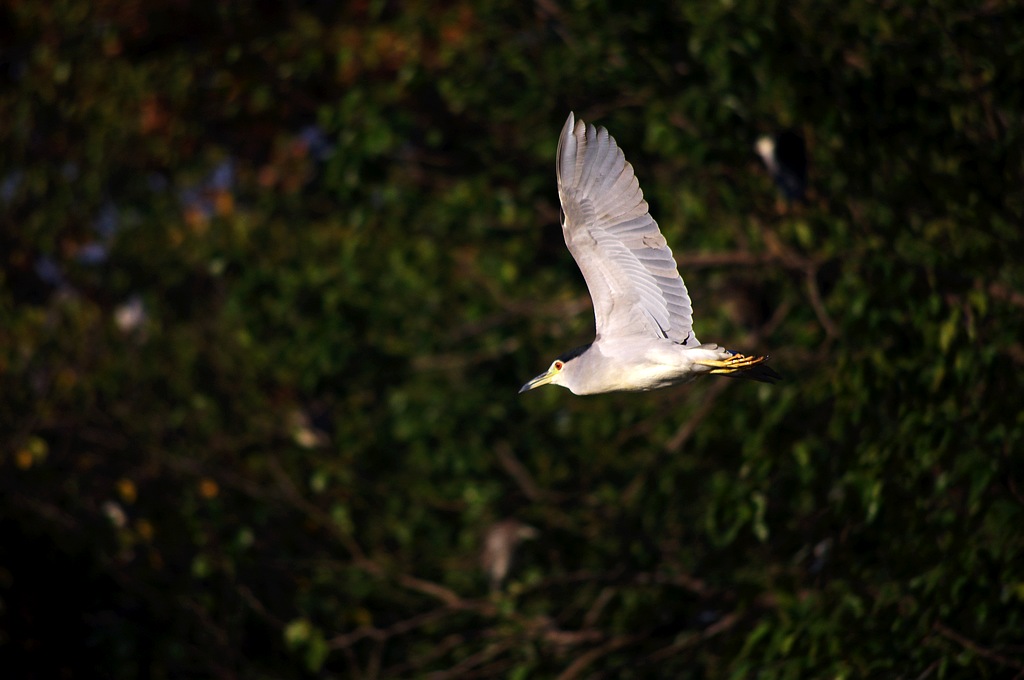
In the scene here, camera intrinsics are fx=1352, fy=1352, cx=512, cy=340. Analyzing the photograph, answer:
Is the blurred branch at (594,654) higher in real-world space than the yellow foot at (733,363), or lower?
lower

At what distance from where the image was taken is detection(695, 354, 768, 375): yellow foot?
→ 3875 mm

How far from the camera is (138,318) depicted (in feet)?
32.9

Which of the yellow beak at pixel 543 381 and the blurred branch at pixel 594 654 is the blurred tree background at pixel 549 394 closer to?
the blurred branch at pixel 594 654

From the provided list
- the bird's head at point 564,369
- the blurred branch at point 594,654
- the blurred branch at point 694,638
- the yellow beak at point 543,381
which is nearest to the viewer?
the bird's head at point 564,369

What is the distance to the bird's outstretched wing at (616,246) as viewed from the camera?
4062 millimetres

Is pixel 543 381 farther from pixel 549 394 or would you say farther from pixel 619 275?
pixel 549 394

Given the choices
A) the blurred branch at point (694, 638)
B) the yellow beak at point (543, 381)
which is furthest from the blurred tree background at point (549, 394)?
the yellow beak at point (543, 381)

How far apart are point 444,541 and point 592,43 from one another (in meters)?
2.95

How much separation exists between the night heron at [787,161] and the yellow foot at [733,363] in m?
2.20

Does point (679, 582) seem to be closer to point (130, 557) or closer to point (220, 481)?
point (220, 481)

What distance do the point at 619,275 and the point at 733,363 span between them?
1.61 feet

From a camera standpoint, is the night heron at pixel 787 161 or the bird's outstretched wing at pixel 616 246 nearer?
the bird's outstretched wing at pixel 616 246

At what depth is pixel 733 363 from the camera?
390 centimetres

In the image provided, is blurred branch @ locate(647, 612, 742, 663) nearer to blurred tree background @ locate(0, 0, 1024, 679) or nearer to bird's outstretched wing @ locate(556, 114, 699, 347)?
blurred tree background @ locate(0, 0, 1024, 679)
